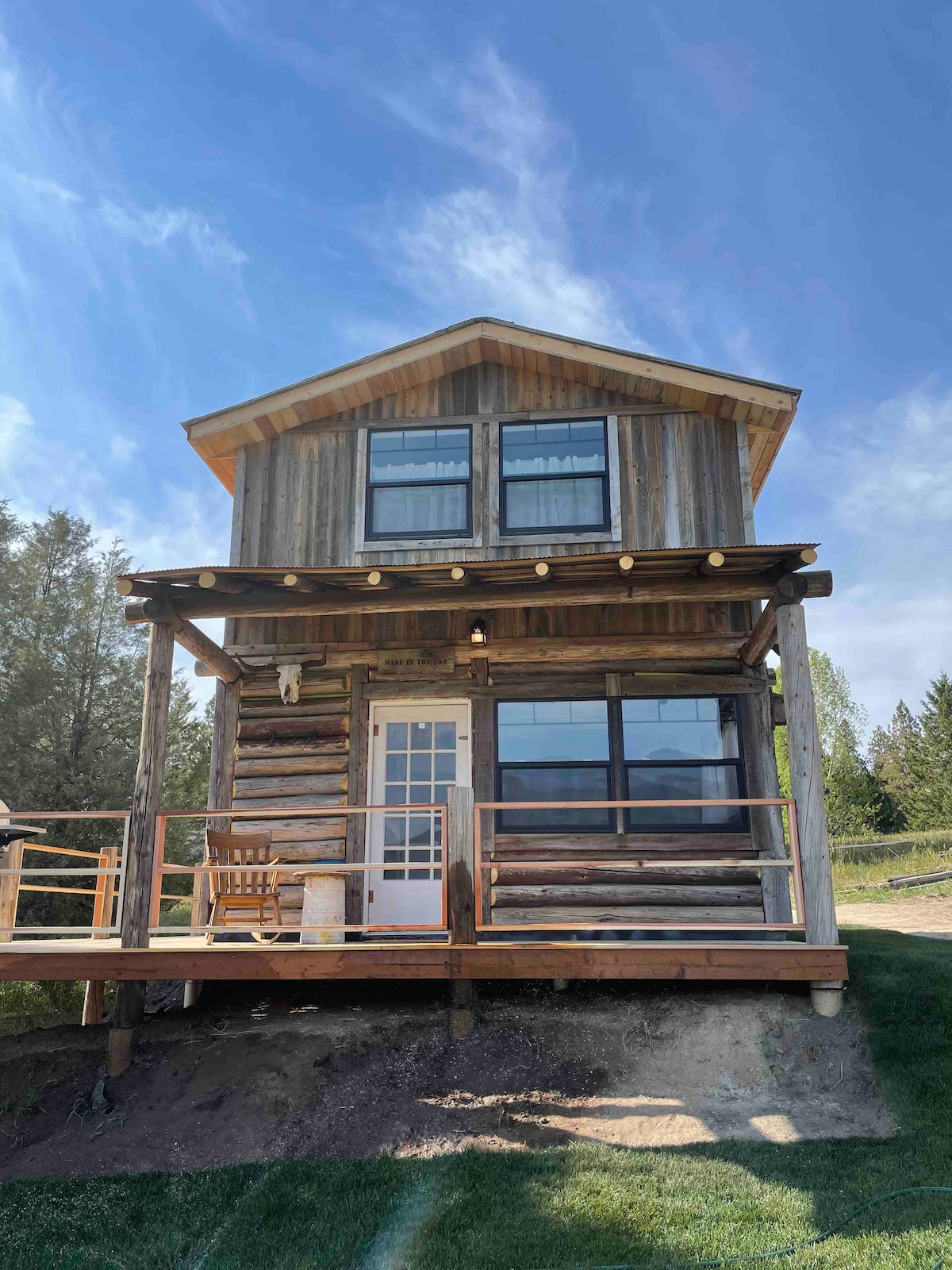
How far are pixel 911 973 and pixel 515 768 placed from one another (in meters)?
3.80

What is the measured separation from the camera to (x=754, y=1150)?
6305 millimetres

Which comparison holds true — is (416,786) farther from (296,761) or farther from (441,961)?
(441,961)

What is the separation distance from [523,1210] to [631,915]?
383 cm

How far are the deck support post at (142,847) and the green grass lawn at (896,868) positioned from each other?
13.1 m

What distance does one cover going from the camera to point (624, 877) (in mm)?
9461

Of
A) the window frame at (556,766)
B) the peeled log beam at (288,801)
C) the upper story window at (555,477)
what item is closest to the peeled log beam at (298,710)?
the peeled log beam at (288,801)

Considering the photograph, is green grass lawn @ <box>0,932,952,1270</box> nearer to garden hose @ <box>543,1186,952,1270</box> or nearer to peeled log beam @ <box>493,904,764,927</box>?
garden hose @ <box>543,1186,952,1270</box>

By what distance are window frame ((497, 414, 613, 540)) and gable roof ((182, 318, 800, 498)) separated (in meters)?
0.46

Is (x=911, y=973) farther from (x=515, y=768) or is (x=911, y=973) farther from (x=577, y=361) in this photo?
(x=577, y=361)

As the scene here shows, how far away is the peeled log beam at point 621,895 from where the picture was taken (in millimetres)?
9336

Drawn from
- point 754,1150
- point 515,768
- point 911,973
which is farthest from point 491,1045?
point 911,973

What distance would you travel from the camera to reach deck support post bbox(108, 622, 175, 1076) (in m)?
7.80

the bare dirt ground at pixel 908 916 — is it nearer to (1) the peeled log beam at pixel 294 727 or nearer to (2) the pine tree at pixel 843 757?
(1) the peeled log beam at pixel 294 727

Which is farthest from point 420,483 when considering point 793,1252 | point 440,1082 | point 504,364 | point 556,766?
point 793,1252
